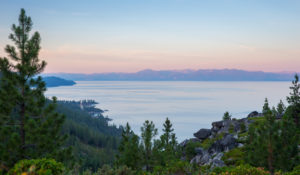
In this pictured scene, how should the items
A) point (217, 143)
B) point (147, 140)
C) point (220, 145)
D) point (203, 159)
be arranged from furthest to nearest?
point (217, 143) < point (220, 145) < point (203, 159) < point (147, 140)

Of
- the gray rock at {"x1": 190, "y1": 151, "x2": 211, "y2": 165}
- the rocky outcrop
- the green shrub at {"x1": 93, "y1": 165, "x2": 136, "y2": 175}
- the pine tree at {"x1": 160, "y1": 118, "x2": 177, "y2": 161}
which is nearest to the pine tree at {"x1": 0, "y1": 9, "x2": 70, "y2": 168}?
the green shrub at {"x1": 93, "y1": 165, "x2": 136, "y2": 175}

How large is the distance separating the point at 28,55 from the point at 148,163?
2007cm

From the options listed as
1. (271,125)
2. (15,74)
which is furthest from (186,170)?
(15,74)

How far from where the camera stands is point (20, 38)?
695 inches

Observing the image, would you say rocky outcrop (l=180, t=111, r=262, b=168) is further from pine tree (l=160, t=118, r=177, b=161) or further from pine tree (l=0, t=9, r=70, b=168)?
pine tree (l=0, t=9, r=70, b=168)

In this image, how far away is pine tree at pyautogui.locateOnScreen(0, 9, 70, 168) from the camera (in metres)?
16.7

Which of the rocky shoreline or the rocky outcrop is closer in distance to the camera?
the rocky outcrop

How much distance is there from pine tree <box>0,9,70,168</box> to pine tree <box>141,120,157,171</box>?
1284 cm

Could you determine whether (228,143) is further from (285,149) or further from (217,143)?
(285,149)

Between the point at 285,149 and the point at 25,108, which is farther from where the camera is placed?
the point at 25,108

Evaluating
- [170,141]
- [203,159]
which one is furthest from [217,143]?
[170,141]

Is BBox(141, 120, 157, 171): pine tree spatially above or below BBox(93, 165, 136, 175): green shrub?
below

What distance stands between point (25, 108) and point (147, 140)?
16.5m

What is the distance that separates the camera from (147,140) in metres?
29.9
